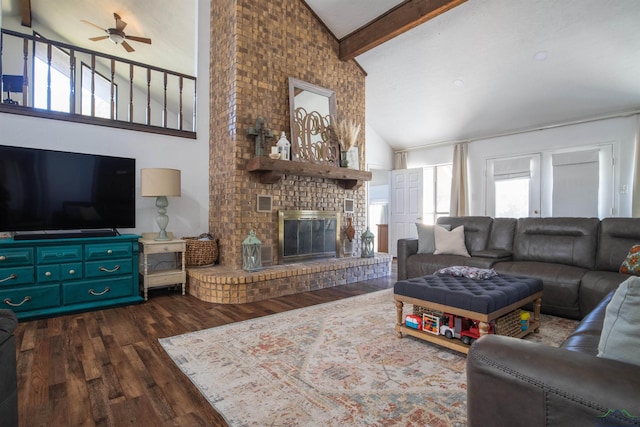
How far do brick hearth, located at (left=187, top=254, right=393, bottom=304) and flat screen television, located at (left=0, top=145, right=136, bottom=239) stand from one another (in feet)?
3.44

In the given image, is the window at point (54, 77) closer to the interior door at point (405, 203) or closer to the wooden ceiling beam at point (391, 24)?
the wooden ceiling beam at point (391, 24)

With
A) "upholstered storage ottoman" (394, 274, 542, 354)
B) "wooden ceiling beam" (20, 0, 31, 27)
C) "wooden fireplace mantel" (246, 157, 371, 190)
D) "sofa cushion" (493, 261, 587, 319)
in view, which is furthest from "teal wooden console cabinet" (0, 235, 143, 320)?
"wooden ceiling beam" (20, 0, 31, 27)

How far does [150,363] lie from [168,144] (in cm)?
293

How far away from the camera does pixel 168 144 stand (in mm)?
4219

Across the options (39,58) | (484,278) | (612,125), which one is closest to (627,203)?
(612,125)

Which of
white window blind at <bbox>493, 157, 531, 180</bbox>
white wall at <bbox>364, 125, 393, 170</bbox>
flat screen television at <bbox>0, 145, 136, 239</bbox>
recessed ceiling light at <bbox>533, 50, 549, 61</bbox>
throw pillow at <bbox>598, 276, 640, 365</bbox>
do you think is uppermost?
recessed ceiling light at <bbox>533, 50, 549, 61</bbox>

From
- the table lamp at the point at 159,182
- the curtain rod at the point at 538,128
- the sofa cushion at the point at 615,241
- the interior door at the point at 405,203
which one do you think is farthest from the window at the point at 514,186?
the table lamp at the point at 159,182

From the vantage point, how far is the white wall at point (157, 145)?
3381 millimetres

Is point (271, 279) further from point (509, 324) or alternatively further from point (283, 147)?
point (509, 324)

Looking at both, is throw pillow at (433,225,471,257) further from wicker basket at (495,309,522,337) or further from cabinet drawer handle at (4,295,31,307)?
cabinet drawer handle at (4,295,31,307)

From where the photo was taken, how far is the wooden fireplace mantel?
152 inches

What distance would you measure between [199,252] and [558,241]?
401cm

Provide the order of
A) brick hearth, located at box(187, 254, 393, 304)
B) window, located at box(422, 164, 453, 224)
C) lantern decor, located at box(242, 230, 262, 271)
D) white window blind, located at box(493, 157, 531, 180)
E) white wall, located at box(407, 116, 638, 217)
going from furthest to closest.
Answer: window, located at box(422, 164, 453, 224) → white window blind, located at box(493, 157, 531, 180) → white wall, located at box(407, 116, 638, 217) → lantern decor, located at box(242, 230, 262, 271) → brick hearth, located at box(187, 254, 393, 304)

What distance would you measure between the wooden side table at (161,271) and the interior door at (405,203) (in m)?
4.33
